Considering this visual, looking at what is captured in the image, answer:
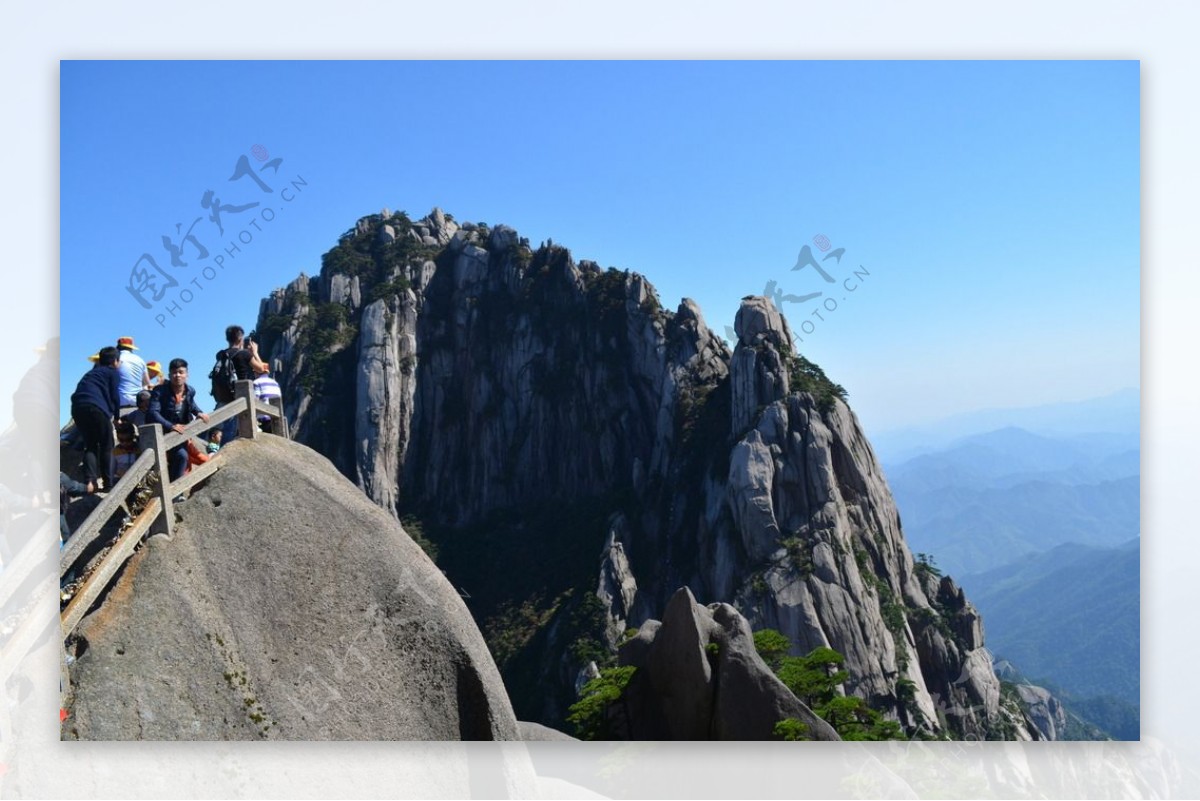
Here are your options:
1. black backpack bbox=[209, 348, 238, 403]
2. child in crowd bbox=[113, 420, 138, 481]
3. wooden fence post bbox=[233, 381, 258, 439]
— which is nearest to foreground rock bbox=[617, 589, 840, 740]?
wooden fence post bbox=[233, 381, 258, 439]

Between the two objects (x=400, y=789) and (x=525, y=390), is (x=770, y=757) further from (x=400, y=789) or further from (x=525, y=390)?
(x=525, y=390)

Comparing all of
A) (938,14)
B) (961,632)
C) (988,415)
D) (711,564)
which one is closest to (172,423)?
(938,14)

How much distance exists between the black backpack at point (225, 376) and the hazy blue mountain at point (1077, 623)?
7.69m

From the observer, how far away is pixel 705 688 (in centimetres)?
1016

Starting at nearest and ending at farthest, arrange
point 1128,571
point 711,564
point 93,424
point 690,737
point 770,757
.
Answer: point 93,424 → point 770,757 → point 690,737 → point 1128,571 → point 711,564

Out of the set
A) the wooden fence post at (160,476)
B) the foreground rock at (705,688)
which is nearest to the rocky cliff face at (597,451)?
the foreground rock at (705,688)

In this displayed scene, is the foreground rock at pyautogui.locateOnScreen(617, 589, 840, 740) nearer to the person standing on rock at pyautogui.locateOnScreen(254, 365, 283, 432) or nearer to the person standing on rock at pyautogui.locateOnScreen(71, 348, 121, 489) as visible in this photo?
the person standing on rock at pyautogui.locateOnScreen(254, 365, 283, 432)

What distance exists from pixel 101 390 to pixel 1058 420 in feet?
35.5

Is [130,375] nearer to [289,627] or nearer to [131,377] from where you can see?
[131,377]

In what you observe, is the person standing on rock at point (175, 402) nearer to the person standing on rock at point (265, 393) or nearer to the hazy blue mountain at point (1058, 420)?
the person standing on rock at point (265, 393)

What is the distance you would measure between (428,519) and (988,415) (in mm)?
53747

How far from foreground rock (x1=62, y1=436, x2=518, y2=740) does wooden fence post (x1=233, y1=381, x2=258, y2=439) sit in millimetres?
120

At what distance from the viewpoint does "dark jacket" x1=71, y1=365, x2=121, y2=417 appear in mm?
7980

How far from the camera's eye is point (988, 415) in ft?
47.1
